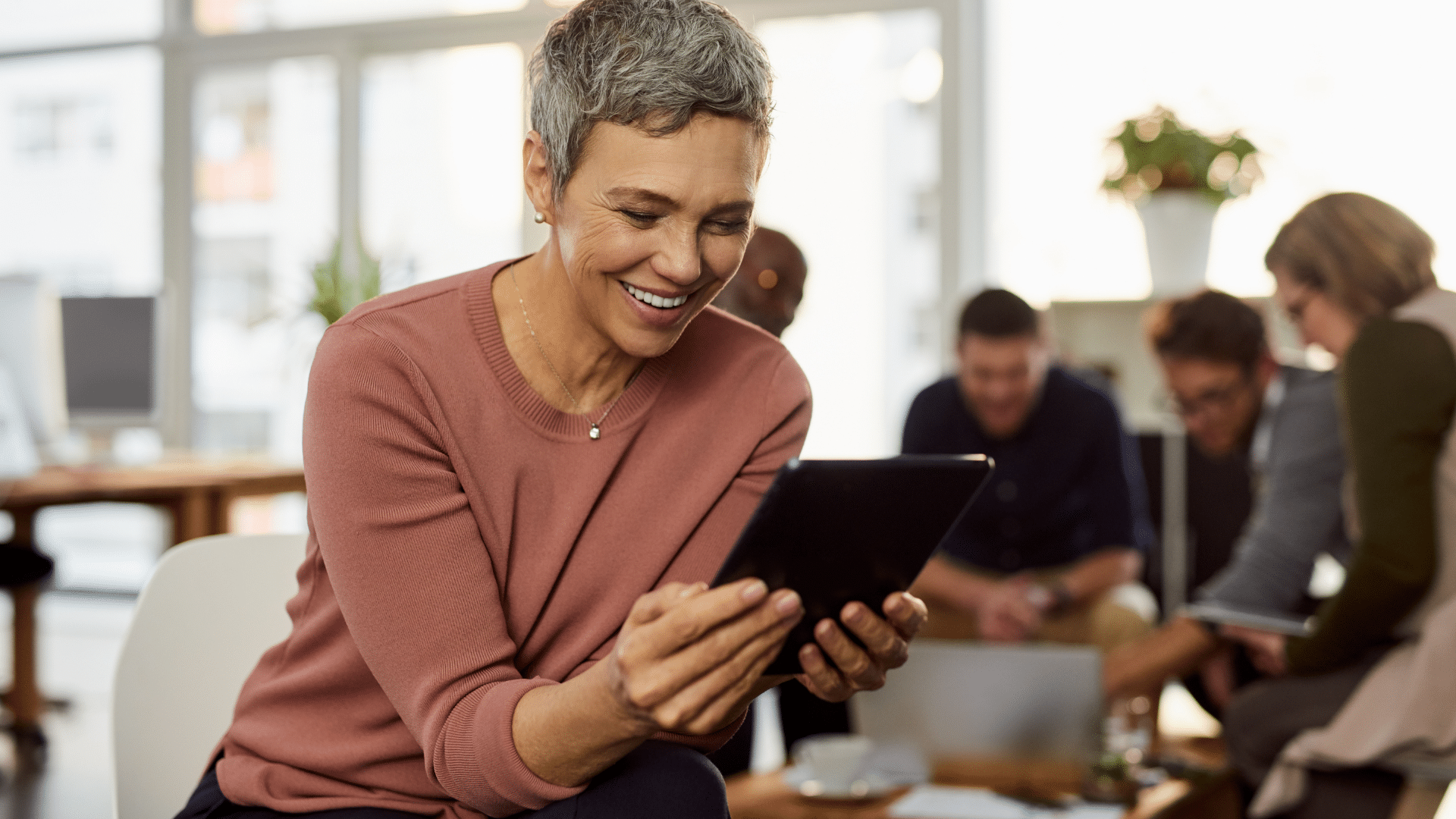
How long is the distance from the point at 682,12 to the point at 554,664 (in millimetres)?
591

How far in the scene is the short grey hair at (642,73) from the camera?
105cm

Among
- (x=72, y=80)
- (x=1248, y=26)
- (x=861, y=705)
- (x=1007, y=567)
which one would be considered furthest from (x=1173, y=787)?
(x=72, y=80)

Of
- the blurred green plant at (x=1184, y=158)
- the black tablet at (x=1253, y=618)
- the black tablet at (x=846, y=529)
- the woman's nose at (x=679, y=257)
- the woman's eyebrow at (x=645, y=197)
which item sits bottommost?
the black tablet at (x=1253, y=618)

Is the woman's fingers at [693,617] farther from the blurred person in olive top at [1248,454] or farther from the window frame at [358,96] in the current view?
the window frame at [358,96]

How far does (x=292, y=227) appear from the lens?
5918 millimetres

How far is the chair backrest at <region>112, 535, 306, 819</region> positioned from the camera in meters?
1.36

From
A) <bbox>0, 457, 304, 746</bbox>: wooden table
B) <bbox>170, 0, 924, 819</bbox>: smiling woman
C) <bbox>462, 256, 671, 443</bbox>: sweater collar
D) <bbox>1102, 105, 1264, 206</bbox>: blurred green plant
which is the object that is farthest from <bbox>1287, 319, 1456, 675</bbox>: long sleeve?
<bbox>0, 457, 304, 746</bbox>: wooden table

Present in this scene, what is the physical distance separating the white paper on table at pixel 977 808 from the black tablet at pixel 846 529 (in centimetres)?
87

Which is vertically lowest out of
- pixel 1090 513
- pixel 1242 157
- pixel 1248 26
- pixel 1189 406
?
pixel 1090 513

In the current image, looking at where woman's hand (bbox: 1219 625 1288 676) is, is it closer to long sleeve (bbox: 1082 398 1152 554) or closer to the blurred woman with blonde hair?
the blurred woman with blonde hair

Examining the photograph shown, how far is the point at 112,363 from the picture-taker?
4.37 meters

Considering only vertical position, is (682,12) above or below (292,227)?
below

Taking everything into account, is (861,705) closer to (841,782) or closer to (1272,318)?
(841,782)

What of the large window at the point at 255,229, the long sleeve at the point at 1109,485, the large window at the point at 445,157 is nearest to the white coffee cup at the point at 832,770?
the long sleeve at the point at 1109,485
